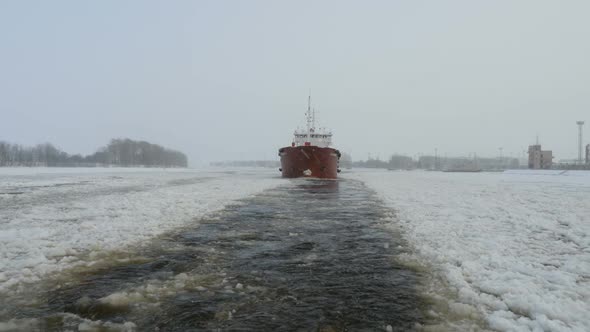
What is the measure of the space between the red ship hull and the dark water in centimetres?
2430

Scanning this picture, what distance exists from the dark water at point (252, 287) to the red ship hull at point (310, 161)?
2430cm

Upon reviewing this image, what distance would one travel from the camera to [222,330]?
322 cm

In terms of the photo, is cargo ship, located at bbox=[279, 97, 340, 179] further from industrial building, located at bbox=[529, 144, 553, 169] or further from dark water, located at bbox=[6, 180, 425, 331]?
industrial building, located at bbox=[529, 144, 553, 169]

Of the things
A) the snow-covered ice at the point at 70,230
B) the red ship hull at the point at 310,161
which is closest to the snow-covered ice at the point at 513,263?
the snow-covered ice at the point at 70,230

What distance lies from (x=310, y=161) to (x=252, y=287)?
2784 cm

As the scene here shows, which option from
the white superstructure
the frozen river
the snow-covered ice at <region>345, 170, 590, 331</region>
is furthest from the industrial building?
the frozen river

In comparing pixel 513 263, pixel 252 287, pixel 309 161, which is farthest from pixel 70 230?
pixel 309 161

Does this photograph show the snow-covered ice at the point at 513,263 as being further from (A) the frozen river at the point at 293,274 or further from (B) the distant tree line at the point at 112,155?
(B) the distant tree line at the point at 112,155

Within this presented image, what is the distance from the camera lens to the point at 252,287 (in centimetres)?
434

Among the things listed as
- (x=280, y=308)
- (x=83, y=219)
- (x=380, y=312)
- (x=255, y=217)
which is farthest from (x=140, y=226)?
(x=380, y=312)

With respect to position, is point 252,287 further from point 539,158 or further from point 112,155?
point 112,155

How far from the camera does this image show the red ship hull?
31656mm

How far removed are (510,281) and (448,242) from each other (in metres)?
2.26

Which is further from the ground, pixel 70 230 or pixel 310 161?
pixel 310 161
